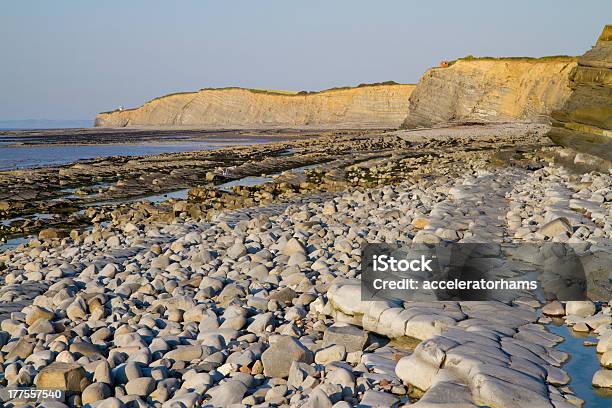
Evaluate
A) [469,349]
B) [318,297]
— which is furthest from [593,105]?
[469,349]

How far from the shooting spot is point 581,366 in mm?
5344

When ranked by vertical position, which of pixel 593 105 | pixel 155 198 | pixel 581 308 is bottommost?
pixel 155 198

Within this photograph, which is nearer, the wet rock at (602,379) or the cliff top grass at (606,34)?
the wet rock at (602,379)

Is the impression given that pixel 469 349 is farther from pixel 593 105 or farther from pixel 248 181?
pixel 248 181

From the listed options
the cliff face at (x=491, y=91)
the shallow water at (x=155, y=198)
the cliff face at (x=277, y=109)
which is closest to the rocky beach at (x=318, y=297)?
the shallow water at (x=155, y=198)

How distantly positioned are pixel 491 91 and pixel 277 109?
44067 mm

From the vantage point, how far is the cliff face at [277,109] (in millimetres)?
85688

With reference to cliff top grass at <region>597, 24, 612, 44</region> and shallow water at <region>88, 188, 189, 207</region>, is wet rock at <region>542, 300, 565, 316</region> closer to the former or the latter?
cliff top grass at <region>597, 24, 612, 44</region>

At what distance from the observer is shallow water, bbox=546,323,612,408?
4.80 m

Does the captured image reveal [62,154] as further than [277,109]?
No

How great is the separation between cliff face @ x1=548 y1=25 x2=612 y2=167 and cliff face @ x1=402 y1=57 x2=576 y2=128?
1431 inches

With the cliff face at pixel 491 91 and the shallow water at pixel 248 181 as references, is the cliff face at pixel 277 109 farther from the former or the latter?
the shallow water at pixel 248 181

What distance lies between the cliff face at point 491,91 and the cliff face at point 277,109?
15.5 metres

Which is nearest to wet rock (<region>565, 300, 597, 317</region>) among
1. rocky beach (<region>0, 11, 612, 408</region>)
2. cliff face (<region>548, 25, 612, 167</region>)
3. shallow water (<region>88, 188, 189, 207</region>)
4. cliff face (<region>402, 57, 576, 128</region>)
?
rocky beach (<region>0, 11, 612, 408</region>)
